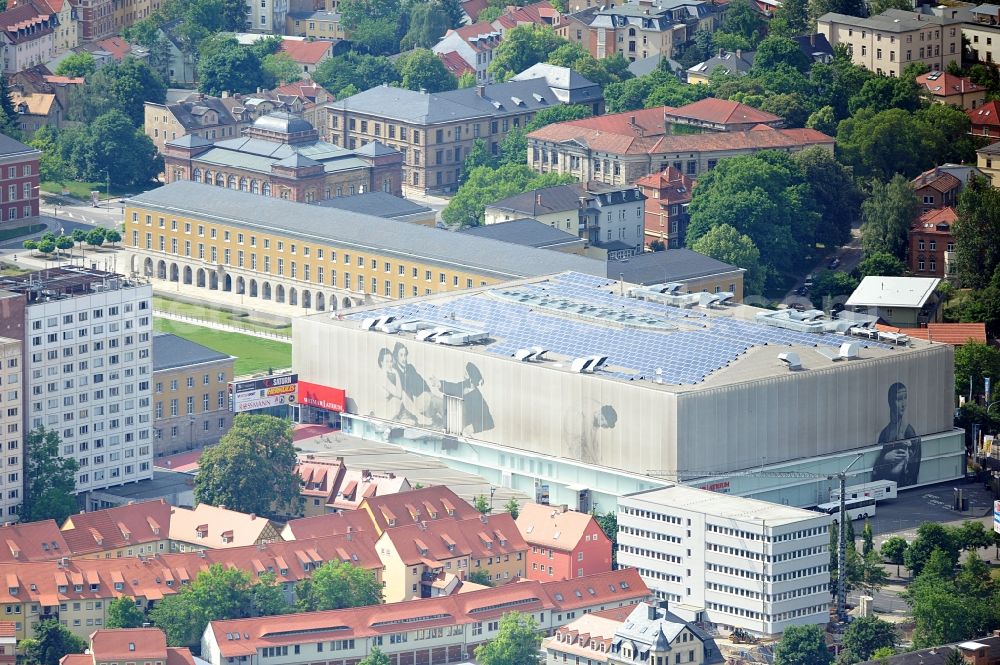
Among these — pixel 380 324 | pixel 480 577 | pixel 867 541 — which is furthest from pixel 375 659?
pixel 380 324

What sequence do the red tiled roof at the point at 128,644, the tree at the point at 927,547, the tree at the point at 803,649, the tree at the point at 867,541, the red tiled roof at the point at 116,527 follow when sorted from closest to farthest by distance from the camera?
the red tiled roof at the point at 128,644 < the tree at the point at 803,649 < the red tiled roof at the point at 116,527 < the tree at the point at 867,541 < the tree at the point at 927,547

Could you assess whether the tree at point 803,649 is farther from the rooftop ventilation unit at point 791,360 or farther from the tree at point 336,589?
the rooftop ventilation unit at point 791,360

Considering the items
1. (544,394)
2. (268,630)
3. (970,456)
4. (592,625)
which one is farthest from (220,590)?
(970,456)

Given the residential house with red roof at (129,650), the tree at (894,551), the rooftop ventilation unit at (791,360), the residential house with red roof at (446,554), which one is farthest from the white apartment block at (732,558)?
the residential house with red roof at (129,650)

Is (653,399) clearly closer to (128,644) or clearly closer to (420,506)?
(420,506)

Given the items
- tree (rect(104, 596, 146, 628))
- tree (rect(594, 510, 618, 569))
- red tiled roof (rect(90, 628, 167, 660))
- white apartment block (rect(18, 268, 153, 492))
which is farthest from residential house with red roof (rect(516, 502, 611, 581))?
white apartment block (rect(18, 268, 153, 492))

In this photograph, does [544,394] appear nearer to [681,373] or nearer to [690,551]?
[681,373]
